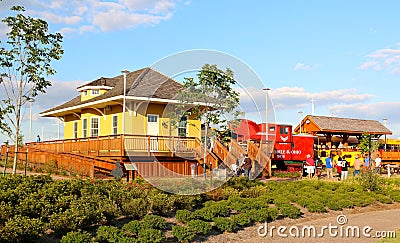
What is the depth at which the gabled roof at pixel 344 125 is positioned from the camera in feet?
166

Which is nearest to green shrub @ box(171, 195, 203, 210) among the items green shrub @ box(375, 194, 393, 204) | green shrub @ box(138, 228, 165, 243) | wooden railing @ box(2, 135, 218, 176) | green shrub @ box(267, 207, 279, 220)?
green shrub @ box(267, 207, 279, 220)

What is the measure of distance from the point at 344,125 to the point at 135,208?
4486 cm

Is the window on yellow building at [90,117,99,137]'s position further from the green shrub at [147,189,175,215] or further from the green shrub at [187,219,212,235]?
the green shrub at [187,219,212,235]

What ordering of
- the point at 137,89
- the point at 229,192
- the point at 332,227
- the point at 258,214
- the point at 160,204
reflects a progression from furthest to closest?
the point at 137,89, the point at 229,192, the point at 258,214, the point at 332,227, the point at 160,204

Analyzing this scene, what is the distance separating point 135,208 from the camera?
11.5m

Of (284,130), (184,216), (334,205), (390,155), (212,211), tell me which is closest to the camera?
(184,216)

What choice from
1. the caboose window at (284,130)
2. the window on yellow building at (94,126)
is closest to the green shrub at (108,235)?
the window on yellow building at (94,126)

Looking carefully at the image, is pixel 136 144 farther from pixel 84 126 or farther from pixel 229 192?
pixel 84 126

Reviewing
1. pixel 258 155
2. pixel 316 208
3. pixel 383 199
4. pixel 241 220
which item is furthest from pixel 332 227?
pixel 258 155

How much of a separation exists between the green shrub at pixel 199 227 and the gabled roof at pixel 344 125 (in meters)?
40.6

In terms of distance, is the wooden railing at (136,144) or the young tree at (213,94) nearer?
the young tree at (213,94)

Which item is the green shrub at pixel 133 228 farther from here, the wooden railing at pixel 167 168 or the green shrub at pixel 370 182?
the green shrub at pixel 370 182

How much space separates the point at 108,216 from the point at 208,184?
605cm

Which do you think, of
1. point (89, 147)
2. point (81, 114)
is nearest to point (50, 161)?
point (89, 147)
